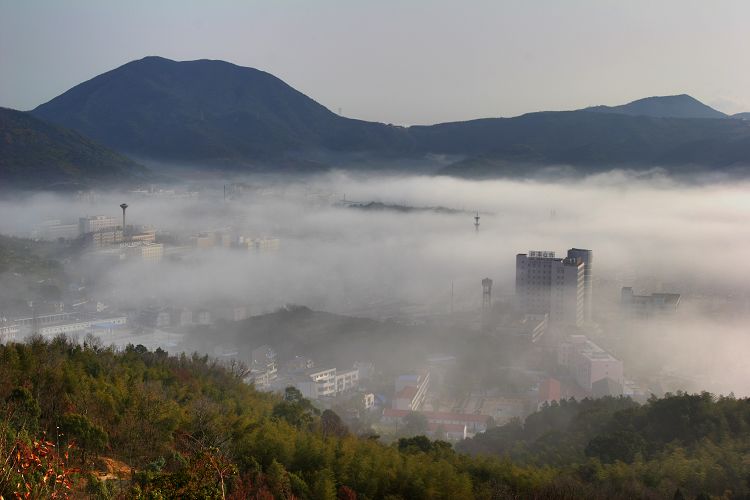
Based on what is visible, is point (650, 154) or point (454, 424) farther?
point (650, 154)

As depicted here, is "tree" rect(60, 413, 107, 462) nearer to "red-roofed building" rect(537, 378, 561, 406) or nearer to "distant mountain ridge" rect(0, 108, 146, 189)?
"red-roofed building" rect(537, 378, 561, 406)

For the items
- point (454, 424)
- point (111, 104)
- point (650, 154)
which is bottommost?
point (454, 424)

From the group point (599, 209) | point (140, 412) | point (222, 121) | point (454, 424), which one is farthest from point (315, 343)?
point (222, 121)

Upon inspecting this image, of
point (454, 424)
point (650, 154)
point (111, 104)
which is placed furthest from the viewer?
point (111, 104)

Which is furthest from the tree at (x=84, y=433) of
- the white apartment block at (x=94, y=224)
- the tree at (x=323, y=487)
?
the white apartment block at (x=94, y=224)

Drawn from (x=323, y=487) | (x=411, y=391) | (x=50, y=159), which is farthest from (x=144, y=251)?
(x=323, y=487)

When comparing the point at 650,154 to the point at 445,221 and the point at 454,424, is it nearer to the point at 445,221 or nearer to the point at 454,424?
the point at 445,221

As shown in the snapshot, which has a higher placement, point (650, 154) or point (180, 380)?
point (650, 154)
